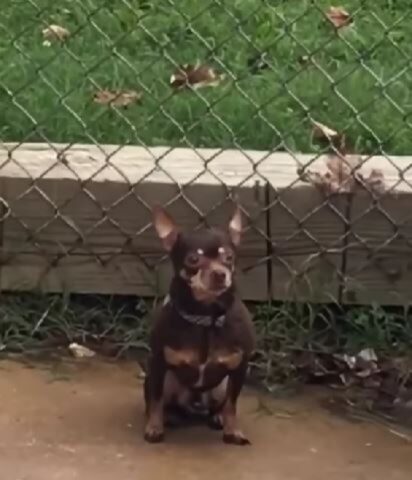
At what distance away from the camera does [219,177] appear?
4.34 meters

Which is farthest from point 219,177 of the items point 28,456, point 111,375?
point 28,456

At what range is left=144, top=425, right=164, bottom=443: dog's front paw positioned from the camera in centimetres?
385

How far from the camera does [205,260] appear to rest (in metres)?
3.70

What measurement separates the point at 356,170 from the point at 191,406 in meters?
0.77

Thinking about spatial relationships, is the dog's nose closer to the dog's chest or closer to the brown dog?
the brown dog

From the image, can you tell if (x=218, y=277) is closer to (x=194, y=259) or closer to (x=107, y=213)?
(x=194, y=259)

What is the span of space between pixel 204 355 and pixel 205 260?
0.23m

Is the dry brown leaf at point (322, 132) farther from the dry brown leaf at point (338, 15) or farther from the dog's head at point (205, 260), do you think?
the dog's head at point (205, 260)

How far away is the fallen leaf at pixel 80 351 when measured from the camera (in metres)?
4.30

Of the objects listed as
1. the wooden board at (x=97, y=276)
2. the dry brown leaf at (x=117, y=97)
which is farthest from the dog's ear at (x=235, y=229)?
the dry brown leaf at (x=117, y=97)

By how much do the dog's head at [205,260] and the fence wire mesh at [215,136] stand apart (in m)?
0.55

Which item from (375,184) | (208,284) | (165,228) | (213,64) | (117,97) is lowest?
(208,284)

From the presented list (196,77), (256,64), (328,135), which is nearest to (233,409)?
(328,135)

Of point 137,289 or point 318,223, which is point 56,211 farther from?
point 318,223
